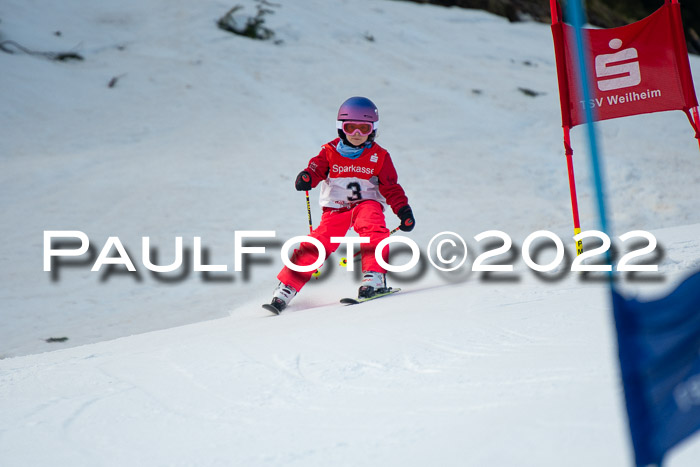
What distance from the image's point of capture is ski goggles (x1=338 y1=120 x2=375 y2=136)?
453 cm

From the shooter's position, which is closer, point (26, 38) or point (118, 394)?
point (118, 394)

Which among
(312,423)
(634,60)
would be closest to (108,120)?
(634,60)

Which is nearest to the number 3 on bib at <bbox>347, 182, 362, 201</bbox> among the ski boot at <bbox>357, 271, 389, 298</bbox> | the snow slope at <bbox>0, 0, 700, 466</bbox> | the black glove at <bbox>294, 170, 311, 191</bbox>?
the black glove at <bbox>294, 170, 311, 191</bbox>

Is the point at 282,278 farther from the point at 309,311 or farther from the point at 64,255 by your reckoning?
the point at 64,255

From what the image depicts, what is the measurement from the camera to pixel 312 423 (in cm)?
199

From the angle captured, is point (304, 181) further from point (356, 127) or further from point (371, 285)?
point (371, 285)

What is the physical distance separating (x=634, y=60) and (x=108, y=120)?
797 centimetres

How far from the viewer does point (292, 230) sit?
22.5 ft

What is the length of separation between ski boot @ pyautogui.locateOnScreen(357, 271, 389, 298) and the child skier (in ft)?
0.46

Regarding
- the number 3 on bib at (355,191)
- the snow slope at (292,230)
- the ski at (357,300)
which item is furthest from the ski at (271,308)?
the number 3 on bib at (355,191)
